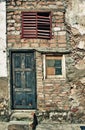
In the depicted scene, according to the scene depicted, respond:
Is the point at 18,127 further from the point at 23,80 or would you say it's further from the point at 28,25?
the point at 28,25

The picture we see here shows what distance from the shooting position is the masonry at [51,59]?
31.4ft

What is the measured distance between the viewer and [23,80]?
977 centimetres

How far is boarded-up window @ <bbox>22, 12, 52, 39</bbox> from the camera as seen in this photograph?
9.59 m

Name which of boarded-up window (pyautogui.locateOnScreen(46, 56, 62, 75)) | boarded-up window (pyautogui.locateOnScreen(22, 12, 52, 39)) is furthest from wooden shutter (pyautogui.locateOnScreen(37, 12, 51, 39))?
boarded-up window (pyautogui.locateOnScreen(46, 56, 62, 75))

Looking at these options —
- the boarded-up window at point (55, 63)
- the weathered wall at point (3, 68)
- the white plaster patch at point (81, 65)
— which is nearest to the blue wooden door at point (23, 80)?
the weathered wall at point (3, 68)

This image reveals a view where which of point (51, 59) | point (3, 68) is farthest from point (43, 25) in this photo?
point (3, 68)

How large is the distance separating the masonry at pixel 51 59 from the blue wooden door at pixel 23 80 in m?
0.03

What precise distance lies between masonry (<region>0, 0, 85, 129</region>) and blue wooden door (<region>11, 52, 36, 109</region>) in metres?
0.03

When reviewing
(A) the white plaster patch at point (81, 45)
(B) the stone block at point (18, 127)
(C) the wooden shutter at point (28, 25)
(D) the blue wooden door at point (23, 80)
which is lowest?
(B) the stone block at point (18, 127)

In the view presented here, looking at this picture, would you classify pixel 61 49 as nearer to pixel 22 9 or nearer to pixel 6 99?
pixel 22 9

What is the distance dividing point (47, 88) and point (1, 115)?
1.72m

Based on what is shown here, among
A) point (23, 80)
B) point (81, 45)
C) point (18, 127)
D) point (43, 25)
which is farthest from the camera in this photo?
point (23, 80)

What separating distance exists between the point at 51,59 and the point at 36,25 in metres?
1.17

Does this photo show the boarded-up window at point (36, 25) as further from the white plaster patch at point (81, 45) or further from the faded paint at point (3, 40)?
the white plaster patch at point (81, 45)
